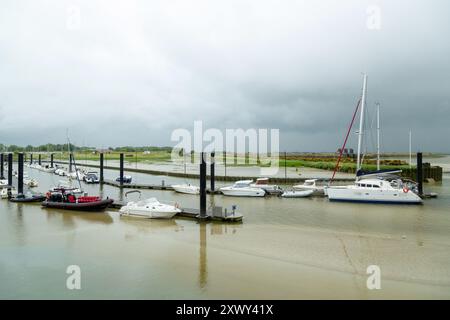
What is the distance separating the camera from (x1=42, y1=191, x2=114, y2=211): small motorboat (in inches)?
957

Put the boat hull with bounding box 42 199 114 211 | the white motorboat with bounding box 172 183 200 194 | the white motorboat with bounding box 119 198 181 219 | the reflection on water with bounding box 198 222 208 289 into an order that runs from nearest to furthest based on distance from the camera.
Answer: the reflection on water with bounding box 198 222 208 289 → the white motorboat with bounding box 119 198 181 219 → the boat hull with bounding box 42 199 114 211 → the white motorboat with bounding box 172 183 200 194

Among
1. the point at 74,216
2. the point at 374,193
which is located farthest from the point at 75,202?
the point at 374,193

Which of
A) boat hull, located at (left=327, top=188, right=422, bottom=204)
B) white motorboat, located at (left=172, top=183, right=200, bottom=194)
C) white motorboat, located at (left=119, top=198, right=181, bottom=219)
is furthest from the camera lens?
white motorboat, located at (left=172, top=183, right=200, bottom=194)

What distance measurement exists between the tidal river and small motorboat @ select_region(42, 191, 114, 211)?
780 millimetres

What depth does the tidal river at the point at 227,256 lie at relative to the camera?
10.6m

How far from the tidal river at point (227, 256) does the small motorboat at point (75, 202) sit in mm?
780

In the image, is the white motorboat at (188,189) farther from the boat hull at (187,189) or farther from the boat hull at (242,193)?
the boat hull at (242,193)

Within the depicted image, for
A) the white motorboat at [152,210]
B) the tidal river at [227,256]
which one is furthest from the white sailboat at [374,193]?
the white motorboat at [152,210]

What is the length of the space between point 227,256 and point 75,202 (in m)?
15.5

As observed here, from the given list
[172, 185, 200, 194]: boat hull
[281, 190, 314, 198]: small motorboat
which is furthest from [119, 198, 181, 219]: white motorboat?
[281, 190, 314, 198]: small motorboat

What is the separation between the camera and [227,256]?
13992 mm

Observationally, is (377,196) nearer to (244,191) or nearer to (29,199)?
(244,191)

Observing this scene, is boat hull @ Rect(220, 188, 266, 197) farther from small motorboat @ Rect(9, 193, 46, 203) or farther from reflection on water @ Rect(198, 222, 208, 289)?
small motorboat @ Rect(9, 193, 46, 203)
